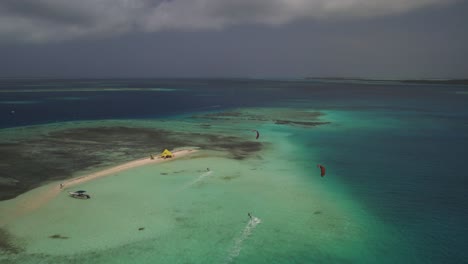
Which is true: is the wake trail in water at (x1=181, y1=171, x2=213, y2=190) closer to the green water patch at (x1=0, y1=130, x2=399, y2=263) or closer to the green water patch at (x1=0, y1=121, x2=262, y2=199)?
the green water patch at (x1=0, y1=130, x2=399, y2=263)

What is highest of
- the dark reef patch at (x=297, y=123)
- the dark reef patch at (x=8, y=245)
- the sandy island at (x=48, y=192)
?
the dark reef patch at (x=297, y=123)

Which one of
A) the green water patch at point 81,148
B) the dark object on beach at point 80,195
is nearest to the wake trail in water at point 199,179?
the green water patch at point 81,148

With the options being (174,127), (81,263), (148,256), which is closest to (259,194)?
(148,256)

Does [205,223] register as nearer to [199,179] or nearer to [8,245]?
[199,179]

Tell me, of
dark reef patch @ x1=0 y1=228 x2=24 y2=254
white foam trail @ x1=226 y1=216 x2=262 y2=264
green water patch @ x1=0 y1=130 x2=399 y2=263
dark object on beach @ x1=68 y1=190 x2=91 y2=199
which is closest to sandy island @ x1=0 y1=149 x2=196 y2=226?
green water patch @ x1=0 y1=130 x2=399 y2=263

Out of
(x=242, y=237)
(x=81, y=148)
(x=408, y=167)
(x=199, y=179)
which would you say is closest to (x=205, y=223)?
Result: (x=242, y=237)

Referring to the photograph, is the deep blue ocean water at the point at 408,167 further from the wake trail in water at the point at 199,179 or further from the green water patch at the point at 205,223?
Answer: the wake trail in water at the point at 199,179

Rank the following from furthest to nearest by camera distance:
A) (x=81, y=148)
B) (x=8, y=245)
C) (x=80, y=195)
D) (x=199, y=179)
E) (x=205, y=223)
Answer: (x=81, y=148) → (x=199, y=179) → (x=80, y=195) → (x=205, y=223) → (x=8, y=245)

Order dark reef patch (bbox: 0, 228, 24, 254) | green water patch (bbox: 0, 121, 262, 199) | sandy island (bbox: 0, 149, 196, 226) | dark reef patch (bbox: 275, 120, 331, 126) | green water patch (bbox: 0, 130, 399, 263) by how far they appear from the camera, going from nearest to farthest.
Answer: dark reef patch (bbox: 0, 228, 24, 254)
green water patch (bbox: 0, 130, 399, 263)
sandy island (bbox: 0, 149, 196, 226)
green water patch (bbox: 0, 121, 262, 199)
dark reef patch (bbox: 275, 120, 331, 126)

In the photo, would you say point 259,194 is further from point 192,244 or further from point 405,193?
point 405,193
